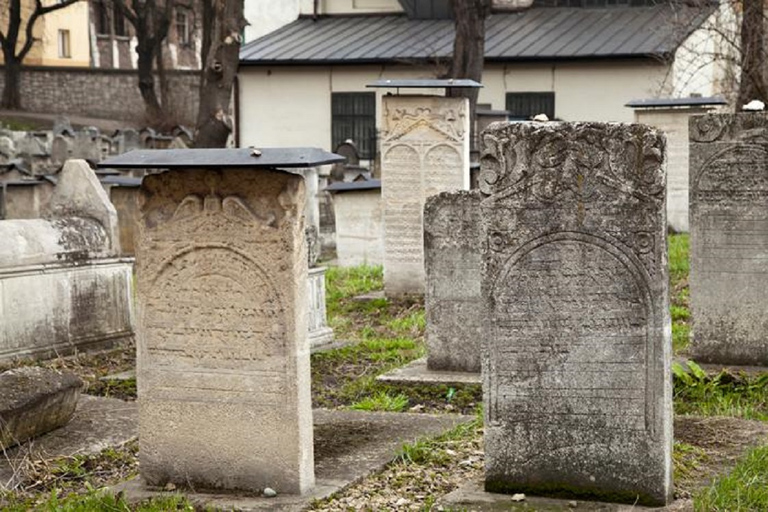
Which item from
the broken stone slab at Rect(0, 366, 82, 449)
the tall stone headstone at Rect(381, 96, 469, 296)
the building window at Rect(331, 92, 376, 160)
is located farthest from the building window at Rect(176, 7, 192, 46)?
the broken stone slab at Rect(0, 366, 82, 449)

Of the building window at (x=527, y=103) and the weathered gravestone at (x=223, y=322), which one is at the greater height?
the building window at (x=527, y=103)

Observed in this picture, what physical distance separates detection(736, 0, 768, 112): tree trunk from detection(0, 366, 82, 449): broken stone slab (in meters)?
12.1

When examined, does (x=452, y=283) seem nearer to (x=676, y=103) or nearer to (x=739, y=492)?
(x=739, y=492)

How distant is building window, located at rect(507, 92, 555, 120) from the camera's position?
111 feet

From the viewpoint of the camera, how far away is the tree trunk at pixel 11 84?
52875 millimetres

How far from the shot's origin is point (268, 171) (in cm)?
655

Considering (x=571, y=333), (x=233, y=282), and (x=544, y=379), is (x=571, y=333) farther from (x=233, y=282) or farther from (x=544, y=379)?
(x=233, y=282)

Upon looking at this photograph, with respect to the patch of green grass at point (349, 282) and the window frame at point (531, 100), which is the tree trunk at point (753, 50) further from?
the window frame at point (531, 100)

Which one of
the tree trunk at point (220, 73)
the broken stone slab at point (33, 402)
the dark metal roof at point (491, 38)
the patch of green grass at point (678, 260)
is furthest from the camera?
the dark metal roof at point (491, 38)

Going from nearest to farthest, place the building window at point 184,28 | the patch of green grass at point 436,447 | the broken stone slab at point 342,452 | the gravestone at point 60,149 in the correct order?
the broken stone slab at point 342,452 < the patch of green grass at point 436,447 < the gravestone at point 60,149 < the building window at point 184,28

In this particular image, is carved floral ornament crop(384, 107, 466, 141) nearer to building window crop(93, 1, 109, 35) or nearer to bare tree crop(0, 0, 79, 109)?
bare tree crop(0, 0, 79, 109)

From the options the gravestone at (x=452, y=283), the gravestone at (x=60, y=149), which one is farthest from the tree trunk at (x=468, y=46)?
the gravestone at (x=452, y=283)

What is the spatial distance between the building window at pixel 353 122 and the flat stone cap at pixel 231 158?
29407 mm

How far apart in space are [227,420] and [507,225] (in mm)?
1549
